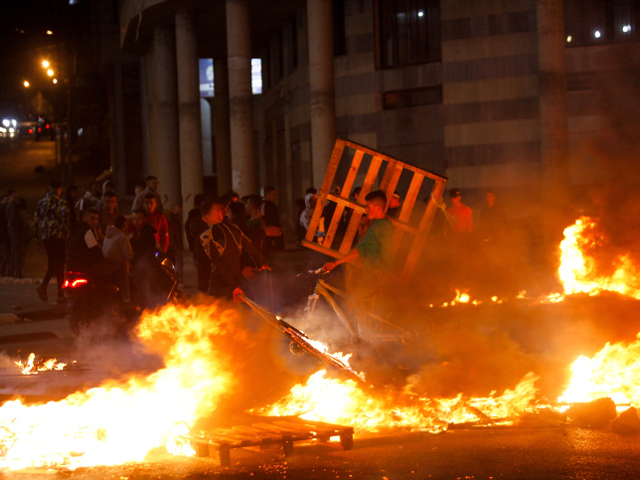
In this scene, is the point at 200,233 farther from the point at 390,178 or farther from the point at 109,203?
the point at 109,203

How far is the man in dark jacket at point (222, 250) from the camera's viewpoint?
23.6 feet

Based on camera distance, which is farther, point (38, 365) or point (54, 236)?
point (54, 236)

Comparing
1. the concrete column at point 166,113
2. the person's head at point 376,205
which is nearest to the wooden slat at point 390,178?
the person's head at point 376,205

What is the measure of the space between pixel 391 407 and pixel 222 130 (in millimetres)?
25672

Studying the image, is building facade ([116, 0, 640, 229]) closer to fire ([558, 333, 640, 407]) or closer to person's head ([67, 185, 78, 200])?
person's head ([67, 185, 78, 200])

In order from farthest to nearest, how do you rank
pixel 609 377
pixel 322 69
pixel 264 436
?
1. pixel 322 69
2. pixel 609 377
3. pixel 264 436

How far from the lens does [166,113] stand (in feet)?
83.4

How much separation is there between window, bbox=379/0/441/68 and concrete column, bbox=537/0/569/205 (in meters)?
2.92

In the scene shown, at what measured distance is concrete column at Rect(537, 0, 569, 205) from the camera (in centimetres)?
1747

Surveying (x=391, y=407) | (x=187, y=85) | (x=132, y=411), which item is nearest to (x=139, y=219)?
(x=132, y=411)

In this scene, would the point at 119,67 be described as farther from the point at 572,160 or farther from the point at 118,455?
the point at 118,455

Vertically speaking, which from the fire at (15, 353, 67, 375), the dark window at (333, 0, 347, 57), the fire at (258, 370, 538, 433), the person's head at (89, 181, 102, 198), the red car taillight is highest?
the dark window at (333, 0, 347, 57)

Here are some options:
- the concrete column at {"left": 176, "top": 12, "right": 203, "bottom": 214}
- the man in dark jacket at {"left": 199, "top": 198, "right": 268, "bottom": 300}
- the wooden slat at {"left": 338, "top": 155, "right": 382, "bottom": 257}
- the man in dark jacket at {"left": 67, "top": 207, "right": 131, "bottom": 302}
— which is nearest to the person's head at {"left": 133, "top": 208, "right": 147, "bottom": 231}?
→ the man in dark jacket at {"left": 67, "top": 207, "right": 131, "bottom": 302}

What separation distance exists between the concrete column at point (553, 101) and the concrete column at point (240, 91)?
7804 millimetres
